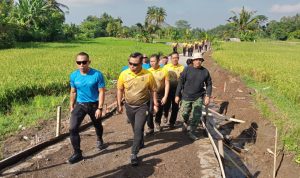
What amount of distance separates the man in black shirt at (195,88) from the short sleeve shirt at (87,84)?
203 centimetres

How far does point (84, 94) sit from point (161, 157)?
1944 mm

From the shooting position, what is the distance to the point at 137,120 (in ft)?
18.2

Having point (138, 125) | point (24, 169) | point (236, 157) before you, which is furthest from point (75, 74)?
point (236, 157)

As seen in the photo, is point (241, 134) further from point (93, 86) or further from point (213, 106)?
point (93, 86)

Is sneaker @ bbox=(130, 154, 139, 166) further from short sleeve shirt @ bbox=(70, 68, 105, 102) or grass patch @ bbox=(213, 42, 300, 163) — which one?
grass patch @ bbox=(213, 42, 300, 163)

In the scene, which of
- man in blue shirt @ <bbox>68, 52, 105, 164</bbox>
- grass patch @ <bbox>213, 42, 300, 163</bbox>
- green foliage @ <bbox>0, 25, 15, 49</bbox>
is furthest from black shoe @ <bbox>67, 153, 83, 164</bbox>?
green foliage @ <bbox>0, 25, 15, 49</bbox>

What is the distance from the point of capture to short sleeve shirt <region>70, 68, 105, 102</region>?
5543 millimetres

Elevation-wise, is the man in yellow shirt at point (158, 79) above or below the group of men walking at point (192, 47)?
above

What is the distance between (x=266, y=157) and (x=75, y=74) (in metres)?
4.95

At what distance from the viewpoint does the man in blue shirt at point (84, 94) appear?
5516 millimetres

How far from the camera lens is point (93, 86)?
5.59 meters

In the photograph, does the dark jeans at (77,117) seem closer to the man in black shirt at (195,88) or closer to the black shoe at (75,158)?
the black shoe at (75,158)

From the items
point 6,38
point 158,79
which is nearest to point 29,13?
point 6,38

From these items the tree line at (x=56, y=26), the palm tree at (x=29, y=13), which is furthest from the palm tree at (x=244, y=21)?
→ the palm tree at (x=29, y=13)
